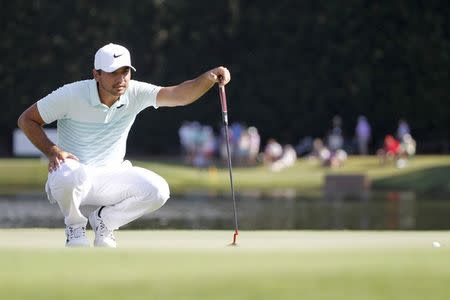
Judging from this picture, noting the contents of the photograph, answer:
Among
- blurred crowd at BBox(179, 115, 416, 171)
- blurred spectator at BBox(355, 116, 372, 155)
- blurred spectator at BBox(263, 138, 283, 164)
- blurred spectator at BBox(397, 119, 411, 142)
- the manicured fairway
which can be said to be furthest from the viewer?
blurred spectator at BBox(355, 116, 372, 155)

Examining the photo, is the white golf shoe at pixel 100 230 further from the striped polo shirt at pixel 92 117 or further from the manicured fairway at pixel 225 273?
the manicured fairway at pixel 225 273

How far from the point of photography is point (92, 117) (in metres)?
10.1

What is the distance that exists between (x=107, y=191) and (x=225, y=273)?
382cm

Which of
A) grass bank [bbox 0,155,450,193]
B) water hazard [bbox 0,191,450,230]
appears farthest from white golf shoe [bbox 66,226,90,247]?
grass bank [bbox 0,155,450,193]

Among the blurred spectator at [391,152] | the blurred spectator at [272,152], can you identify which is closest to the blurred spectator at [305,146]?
the blurred spectator at [272,152]

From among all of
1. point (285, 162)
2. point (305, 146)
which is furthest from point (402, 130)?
point (305, 146)

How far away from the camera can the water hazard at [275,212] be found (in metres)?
21.4

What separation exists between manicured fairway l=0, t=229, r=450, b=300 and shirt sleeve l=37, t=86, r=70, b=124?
2562mm

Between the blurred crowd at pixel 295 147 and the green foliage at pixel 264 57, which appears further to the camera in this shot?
the green foliage at pixel 264 57

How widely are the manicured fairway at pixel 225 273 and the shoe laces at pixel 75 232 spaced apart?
246 cm

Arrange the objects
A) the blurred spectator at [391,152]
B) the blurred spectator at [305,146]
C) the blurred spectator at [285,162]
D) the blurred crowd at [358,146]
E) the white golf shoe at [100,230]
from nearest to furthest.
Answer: the white golf shoe at [100,230] → the blurred spectator at [391,152] → the blurred crowd at [358,146] → the blurred spectator at [285,162] → the blurred spectator at [305,146]

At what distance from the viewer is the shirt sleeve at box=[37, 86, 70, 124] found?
9.95 m

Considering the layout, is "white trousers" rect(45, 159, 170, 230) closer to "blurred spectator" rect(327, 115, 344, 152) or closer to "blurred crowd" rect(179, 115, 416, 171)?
"blurred crowd" rect(179, 115, 416, 171)

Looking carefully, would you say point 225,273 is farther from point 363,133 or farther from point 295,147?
point 295,147
